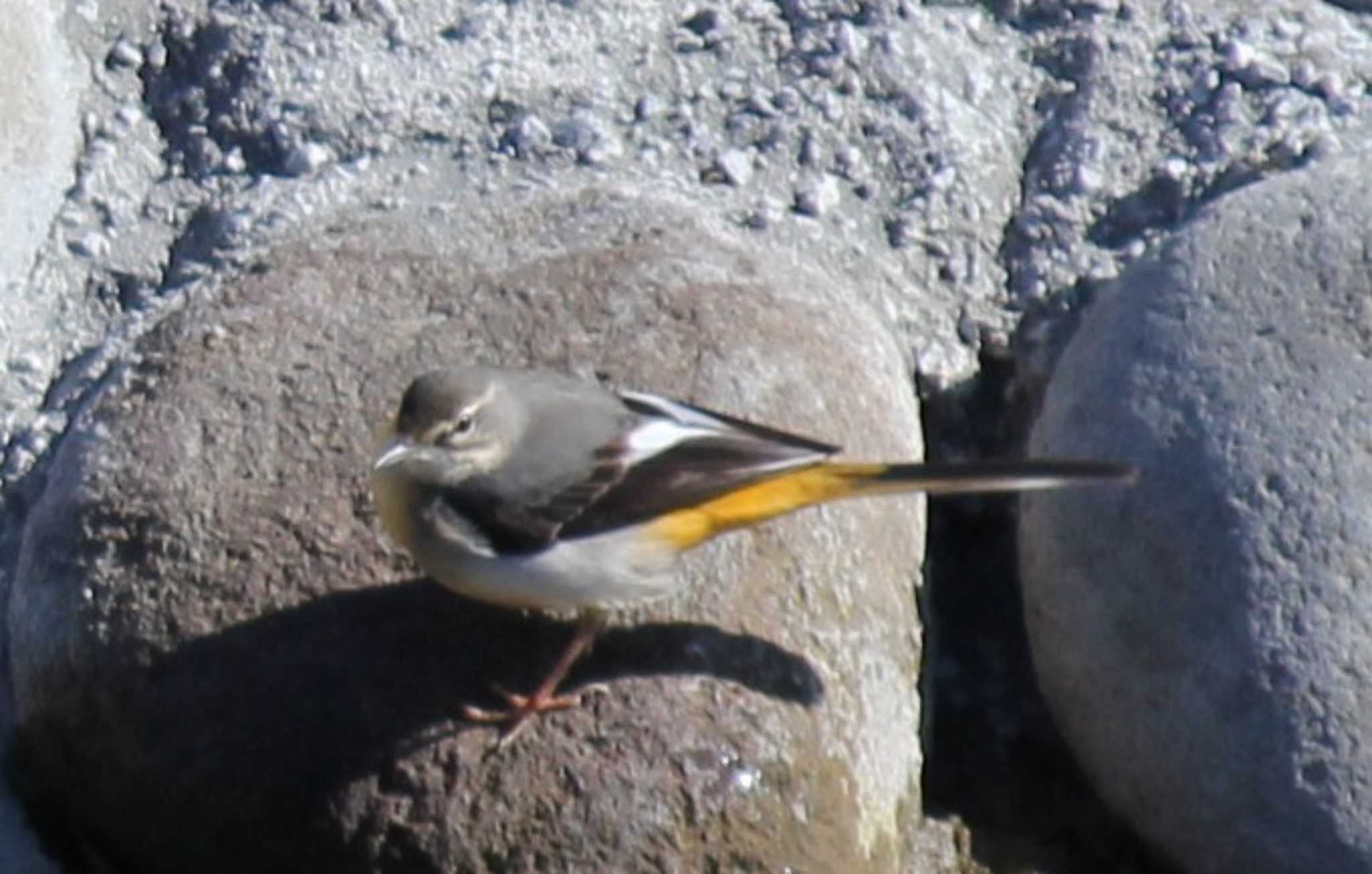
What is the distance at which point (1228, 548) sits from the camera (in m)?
6.18

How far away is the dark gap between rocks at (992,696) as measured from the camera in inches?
259

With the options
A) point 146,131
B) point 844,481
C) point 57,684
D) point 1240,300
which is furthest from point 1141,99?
point 57,684

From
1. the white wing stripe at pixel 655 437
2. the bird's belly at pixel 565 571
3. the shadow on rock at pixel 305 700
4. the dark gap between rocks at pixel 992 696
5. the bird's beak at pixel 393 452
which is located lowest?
the dark gap between rocks at pixel 992 696

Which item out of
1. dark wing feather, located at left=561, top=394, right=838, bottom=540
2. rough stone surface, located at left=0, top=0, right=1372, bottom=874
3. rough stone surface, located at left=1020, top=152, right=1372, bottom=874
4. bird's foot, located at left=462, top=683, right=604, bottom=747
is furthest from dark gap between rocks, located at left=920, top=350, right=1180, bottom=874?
bird's foot, located at left=462, top=683, right=604, bottom=747

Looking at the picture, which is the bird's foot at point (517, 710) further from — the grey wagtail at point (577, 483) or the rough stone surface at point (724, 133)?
the rough stone surface at point (724, 133)

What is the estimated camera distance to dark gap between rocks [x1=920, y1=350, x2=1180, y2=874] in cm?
659

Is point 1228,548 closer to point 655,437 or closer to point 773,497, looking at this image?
point 773,497

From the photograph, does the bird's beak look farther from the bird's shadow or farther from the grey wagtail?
the bird's shadow

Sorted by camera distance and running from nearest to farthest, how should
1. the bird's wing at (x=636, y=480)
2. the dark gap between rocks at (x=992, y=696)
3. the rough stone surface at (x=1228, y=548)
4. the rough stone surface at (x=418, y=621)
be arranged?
the rough stone surface at (x=418, y=621) < the bird's wing at (x=636, y=480) < the rough stone surface at (x=1228, y=548) < the dark gap between rocks at (x=992, y=696)

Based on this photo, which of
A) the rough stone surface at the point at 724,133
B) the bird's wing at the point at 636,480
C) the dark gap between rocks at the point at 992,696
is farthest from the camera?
the rough stone surface at the point at 724,133

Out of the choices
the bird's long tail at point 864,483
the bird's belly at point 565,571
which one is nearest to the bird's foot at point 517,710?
the bird's belly at point 565,571

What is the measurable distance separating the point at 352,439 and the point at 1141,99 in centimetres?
255

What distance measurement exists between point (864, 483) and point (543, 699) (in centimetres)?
82

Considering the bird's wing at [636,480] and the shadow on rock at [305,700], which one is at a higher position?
the bird's wing at [636,480]
